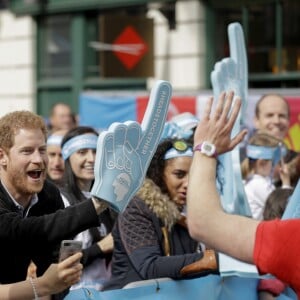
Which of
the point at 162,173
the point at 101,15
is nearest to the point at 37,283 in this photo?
the point at 162,173

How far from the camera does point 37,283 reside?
11.0 feet

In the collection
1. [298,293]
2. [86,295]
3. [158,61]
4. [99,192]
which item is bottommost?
[86,295]

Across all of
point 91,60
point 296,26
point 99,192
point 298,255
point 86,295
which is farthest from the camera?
point 91,60

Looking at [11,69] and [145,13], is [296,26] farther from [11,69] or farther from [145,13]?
[11,69]

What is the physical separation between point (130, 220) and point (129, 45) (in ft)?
30.0

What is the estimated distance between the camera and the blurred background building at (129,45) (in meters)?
12.4

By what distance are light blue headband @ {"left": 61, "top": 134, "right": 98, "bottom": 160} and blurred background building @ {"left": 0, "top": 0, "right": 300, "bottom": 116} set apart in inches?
176

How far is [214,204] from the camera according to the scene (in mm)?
2828

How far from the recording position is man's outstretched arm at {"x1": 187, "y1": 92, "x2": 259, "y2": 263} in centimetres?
274

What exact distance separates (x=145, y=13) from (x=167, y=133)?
8915mm

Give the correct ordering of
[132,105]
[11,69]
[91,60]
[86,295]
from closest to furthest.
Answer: [86,295], [132,105], [91,60], [11,69]

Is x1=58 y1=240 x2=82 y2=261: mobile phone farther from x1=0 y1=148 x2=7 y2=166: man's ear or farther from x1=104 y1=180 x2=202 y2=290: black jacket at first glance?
x1=104 y1=180 x2=202 y2=290: black jacket

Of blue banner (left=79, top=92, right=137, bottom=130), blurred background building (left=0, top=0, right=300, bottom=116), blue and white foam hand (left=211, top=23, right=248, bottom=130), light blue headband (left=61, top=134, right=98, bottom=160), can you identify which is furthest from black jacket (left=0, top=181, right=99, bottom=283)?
blue banner (left=79, top=92, right=137, bottom=130)

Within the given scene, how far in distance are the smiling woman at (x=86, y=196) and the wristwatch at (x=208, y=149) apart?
7.24ft
